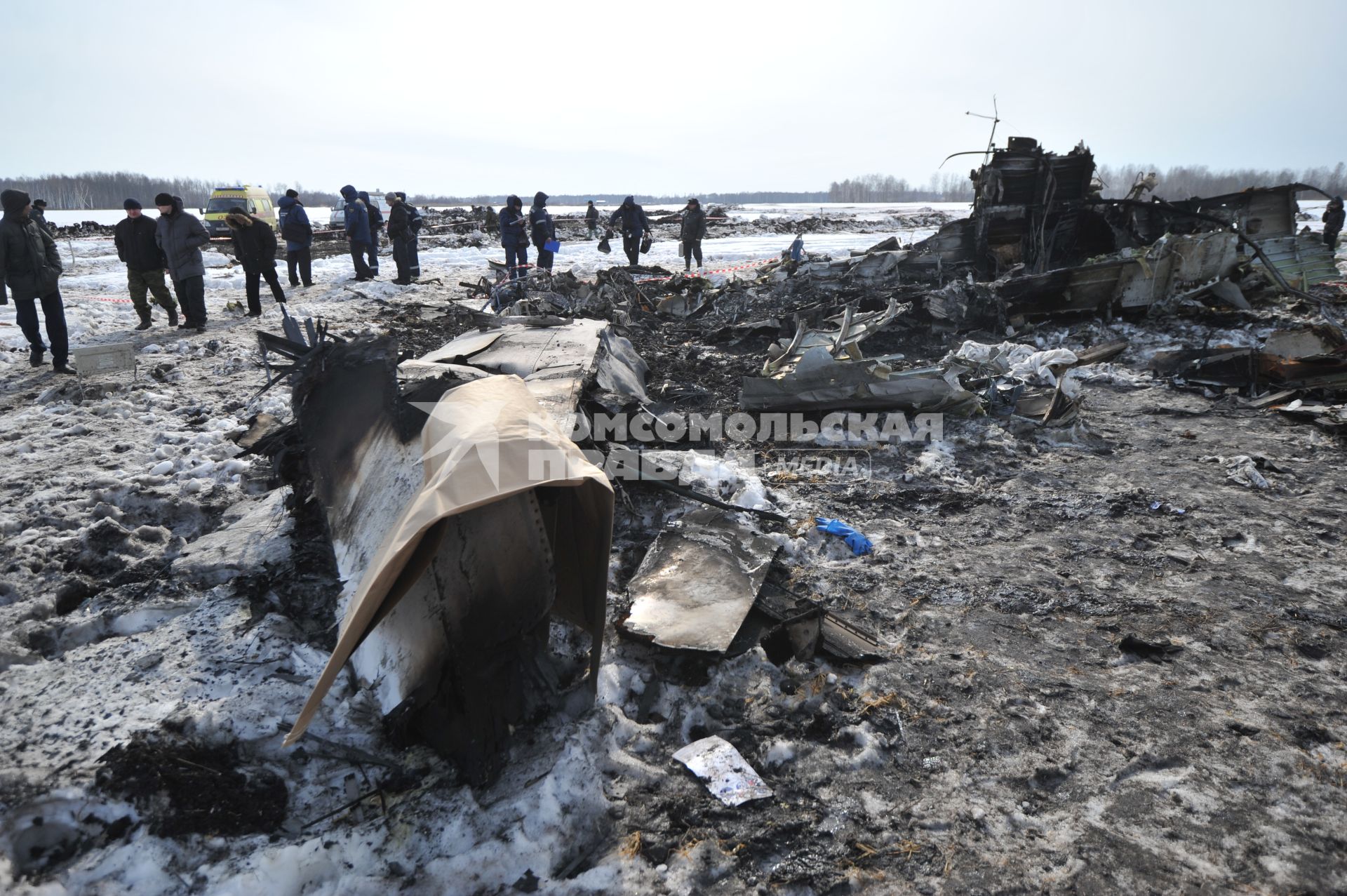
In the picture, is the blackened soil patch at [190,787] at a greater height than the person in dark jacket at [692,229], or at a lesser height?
lesser

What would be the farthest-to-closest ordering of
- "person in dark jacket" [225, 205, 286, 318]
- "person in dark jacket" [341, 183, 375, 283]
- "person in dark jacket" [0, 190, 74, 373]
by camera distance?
"person in dark jacket" [341, 183, 375, 283] < "person in dark jacket" [225, 205, 286, 318] < "person in dark jacket" [0, 190, 74, 373]

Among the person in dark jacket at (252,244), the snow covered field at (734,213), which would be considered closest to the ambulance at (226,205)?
the snow covered field at (734,213)

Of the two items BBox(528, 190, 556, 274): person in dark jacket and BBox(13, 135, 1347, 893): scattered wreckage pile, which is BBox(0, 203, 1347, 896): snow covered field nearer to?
BBox(13, 135, 1347, 893): scattered wreckage pile

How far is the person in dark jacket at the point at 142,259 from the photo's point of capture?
783 cm

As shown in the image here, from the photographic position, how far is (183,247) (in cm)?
786

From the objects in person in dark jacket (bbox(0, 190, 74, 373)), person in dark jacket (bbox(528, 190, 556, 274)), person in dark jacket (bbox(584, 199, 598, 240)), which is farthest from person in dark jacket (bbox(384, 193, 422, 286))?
person in dark jacket (bbox(584, 199, 598, 240))

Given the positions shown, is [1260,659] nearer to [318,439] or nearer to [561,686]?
[561,686]

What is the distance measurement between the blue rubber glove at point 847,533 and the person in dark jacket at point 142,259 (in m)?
8.51

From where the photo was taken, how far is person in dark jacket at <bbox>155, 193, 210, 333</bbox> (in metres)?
7.74

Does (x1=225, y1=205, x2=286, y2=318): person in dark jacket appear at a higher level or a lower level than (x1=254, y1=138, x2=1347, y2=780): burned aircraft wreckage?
higher

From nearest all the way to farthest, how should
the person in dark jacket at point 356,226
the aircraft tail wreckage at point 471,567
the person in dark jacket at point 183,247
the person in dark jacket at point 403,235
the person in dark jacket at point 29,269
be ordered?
the aircraft tail wreckage at point 471,567, the person in dark jacket at point 29,269, the person in dark jacket at point 183,247, the person in dark jacket at point 356,226, the person in dark jacket at point 403,235

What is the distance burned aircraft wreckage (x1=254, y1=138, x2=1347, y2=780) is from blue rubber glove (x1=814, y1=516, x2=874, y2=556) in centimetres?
57

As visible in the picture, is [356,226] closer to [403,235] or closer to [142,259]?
[403,235]

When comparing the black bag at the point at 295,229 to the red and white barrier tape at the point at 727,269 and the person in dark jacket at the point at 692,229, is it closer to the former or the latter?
the red and white barrier tape at the point at 727,269
